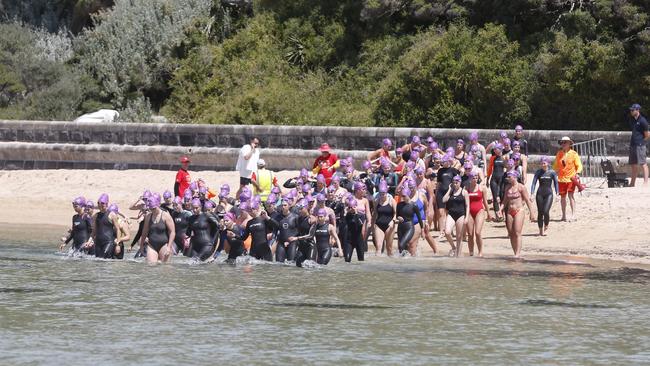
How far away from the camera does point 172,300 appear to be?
18.1m

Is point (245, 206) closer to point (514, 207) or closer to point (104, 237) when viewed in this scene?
point (104, 237)

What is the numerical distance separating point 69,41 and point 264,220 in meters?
22.0

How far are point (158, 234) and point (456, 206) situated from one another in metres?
4.74

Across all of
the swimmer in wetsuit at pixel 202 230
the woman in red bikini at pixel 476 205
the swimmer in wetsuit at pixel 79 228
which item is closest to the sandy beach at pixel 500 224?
the woman in red bikini at pixel 476 205

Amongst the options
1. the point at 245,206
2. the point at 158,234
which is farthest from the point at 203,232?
the point at 245,206

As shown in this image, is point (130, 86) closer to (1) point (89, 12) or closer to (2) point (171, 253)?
(1) point (89, 12)

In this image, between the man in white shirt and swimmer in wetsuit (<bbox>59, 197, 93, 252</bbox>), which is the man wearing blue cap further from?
swimmer in wetsuit (<bbox>59, 197, 93, 252</bbox>)

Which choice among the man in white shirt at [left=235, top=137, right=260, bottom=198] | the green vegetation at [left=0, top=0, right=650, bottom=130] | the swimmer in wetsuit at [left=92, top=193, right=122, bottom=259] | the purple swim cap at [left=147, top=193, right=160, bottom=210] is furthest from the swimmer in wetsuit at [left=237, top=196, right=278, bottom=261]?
the green vegetation at [left=0, top=0, right=650, bottom=130]

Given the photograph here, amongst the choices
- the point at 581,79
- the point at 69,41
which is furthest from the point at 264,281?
the point at 69,41

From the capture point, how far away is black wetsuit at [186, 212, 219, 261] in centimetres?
2159

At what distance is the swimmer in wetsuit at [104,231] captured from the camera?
849 inches

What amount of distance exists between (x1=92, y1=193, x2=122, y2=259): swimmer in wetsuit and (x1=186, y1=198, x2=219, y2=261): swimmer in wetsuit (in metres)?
1.20

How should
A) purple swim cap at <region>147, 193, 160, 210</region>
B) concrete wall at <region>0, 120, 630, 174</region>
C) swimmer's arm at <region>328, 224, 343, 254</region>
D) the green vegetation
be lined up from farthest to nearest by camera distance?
the green vegetation, concrete wall at <region>0, 120, 630, 174</region>, purple swim cap at <region>147, 193, 160, 210</region>, swimmer's arm at <region>328, 224, 343, 254</region>

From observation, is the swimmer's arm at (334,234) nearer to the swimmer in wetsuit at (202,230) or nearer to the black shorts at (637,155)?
the swimmer in wetsuit at (202,230)
